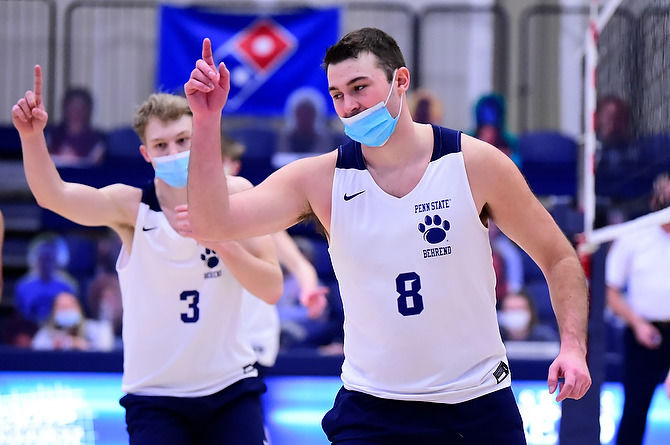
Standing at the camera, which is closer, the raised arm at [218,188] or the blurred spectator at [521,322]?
the raised arm at [218,188]

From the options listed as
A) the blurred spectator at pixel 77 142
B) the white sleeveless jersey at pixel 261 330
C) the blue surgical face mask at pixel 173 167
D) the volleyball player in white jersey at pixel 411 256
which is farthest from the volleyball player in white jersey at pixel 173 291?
the blurred spectator at pixel 77 142

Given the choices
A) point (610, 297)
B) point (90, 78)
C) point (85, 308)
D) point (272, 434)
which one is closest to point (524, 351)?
point (610, 297)

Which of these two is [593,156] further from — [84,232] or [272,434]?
Result: [84,232]

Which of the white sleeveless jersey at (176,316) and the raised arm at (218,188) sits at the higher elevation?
the raised arm at (218,188)

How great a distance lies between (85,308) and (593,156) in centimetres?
530

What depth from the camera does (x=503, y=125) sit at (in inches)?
408

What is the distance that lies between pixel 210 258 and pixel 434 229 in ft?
3.98

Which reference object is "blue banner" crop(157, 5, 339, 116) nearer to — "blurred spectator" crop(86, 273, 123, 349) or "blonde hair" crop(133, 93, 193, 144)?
"blurred spectator" crop(86, 273, 123, 349)

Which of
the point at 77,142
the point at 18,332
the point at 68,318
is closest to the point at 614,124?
the point at 68,318

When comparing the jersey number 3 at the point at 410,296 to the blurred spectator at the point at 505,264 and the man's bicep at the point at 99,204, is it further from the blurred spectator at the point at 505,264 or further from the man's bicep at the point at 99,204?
the blurred spectator at the point at 505,264

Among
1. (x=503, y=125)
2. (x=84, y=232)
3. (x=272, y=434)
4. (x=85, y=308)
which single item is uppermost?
(x=503, y=125)

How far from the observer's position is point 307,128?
34.5ft

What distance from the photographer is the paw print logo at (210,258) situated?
389 cm

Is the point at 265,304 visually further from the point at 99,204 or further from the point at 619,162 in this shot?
the point at 619,162
